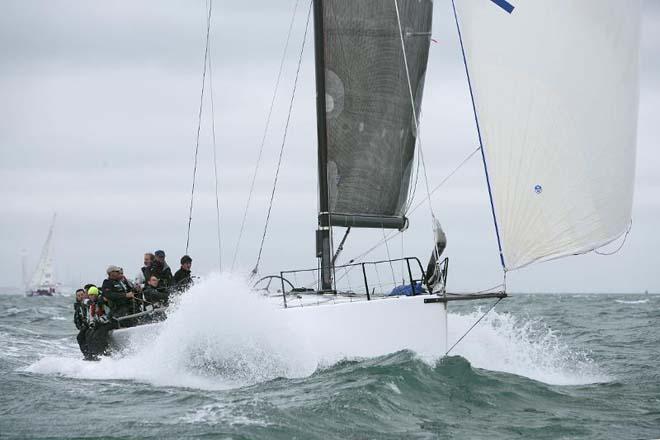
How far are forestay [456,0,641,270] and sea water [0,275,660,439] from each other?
1.78 metres

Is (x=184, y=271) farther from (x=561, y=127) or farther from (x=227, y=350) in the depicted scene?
(x=561, y=127)

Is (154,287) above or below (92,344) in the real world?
above

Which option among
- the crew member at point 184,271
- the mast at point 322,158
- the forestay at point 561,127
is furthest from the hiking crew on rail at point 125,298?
the forestay at point 561,127

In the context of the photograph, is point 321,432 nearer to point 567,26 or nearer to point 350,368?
point 350,368

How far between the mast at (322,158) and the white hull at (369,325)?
7.46 feet

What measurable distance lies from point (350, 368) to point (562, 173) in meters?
3.35

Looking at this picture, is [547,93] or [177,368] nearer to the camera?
[547,93]

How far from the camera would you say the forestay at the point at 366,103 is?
44.1ft

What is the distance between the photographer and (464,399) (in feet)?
30.8

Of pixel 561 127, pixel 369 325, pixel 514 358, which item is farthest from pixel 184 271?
pixel 561 127

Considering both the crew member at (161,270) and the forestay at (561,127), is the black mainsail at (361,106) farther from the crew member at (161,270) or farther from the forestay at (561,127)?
the forestay at (561,127)

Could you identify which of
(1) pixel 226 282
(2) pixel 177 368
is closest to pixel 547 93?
(1) pixel 226 282

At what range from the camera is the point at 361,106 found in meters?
13.6

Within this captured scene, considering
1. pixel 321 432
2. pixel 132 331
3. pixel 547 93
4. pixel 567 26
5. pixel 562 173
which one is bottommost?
pixel 321 432
